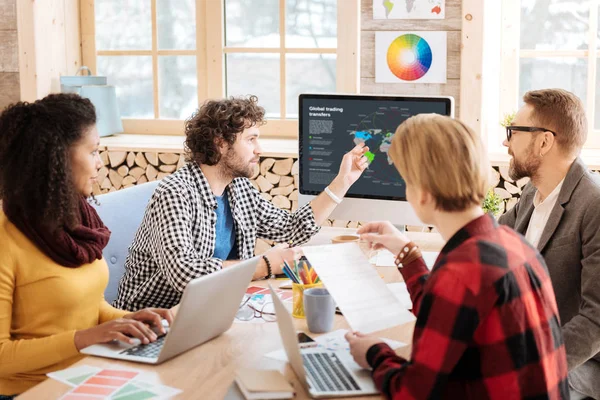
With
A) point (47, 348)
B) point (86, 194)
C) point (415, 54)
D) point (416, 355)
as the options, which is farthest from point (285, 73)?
point (416, 355)

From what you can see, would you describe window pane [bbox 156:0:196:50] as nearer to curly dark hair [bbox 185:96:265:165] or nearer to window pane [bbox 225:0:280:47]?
window pane [bbox 225:0:280:47]

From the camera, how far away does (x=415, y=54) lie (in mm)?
3502

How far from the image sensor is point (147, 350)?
5.59 ft

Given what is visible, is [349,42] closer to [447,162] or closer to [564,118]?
[564,118]

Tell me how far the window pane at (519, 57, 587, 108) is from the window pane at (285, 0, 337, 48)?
0.92 m

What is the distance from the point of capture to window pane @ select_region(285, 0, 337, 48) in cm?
386

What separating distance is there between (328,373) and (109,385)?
425mm

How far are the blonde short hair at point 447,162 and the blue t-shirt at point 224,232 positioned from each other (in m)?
1.26

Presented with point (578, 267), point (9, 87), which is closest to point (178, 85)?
point (9, 87)

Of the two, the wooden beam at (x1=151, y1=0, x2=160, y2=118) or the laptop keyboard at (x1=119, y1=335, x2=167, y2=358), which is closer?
the laptop keyboard at (x1=119, y1=335, x2=167, y2=358)

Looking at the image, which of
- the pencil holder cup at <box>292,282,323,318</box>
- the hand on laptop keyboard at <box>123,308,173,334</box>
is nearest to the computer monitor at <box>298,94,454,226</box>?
the pencil holder cup at <box>292,282,323,318</box>

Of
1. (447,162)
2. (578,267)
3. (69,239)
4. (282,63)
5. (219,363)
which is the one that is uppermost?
(282,63)

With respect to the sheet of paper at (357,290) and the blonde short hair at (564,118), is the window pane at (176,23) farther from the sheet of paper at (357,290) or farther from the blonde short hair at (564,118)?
the sheet of paper at (357,290)

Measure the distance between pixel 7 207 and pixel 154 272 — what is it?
26.9 inches
